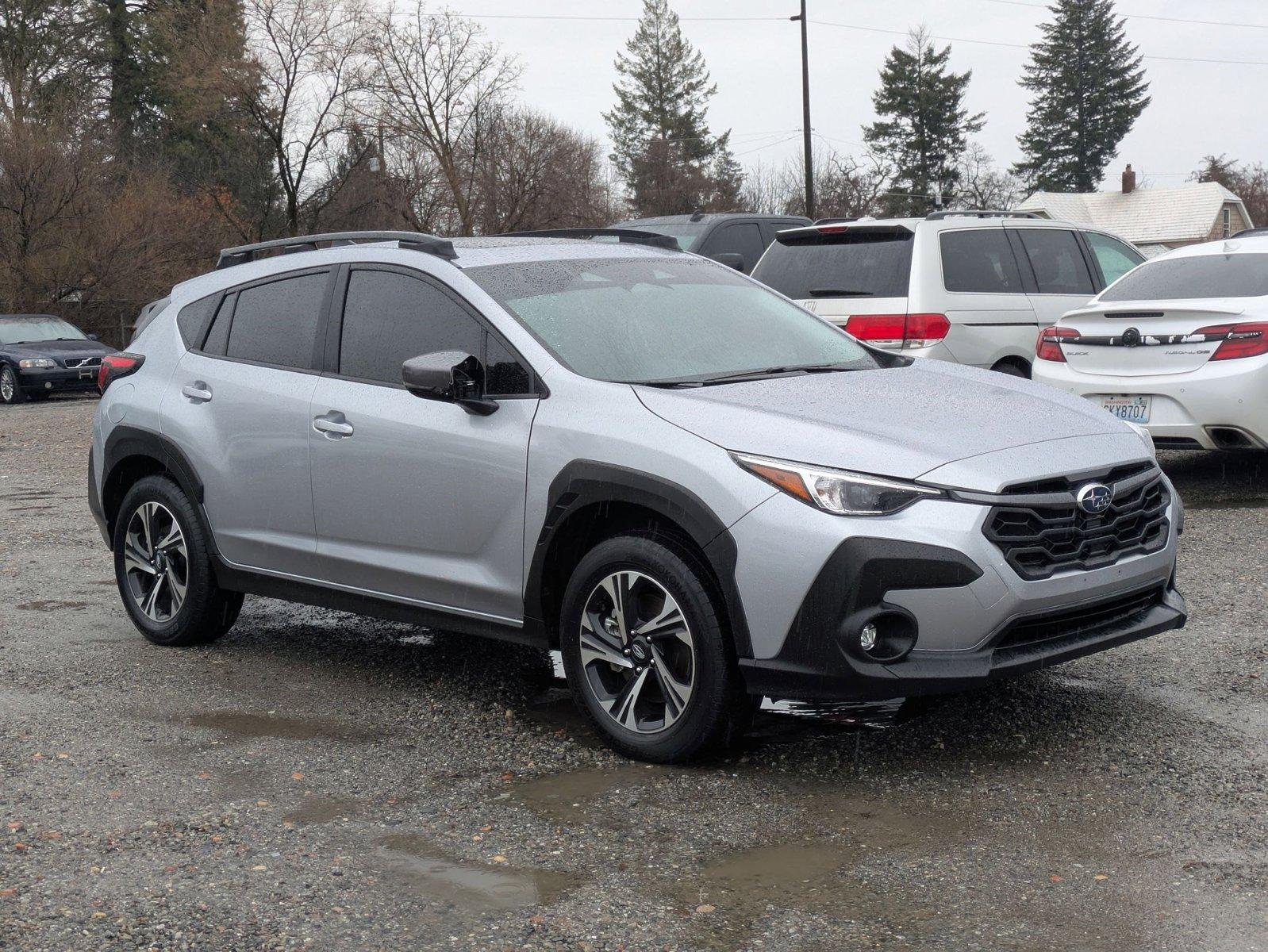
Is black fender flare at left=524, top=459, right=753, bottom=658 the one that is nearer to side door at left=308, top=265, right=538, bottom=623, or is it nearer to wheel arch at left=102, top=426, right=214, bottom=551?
side door at left=308, top=265, right=538, bottom=623

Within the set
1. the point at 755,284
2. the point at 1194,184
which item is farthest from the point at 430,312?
the point at 1194,184

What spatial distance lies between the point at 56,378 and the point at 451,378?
70.4ft

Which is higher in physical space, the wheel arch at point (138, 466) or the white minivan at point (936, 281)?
the white minivan at point (936, 281)

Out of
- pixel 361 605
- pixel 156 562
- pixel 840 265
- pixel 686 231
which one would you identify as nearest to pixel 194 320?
pixel 156 562

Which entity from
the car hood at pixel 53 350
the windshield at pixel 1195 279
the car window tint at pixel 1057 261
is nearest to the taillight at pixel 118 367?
the windshield at pixel 1195 279

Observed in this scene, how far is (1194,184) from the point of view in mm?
74000

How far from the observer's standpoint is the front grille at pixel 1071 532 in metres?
4.16

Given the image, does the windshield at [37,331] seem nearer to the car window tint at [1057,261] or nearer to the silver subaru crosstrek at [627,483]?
the car window tint at [1057,261]

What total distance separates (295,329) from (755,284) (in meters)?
1.92

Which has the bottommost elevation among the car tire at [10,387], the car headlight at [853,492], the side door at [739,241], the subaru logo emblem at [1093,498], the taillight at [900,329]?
the car tire at [10,387]

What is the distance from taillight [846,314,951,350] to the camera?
9.65m

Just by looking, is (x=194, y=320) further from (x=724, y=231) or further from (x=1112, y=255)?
(x=724, y=231)

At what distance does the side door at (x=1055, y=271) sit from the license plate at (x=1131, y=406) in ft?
5.62

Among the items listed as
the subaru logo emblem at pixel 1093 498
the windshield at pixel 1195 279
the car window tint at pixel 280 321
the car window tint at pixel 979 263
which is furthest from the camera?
the car window tint at pixel 979 263
